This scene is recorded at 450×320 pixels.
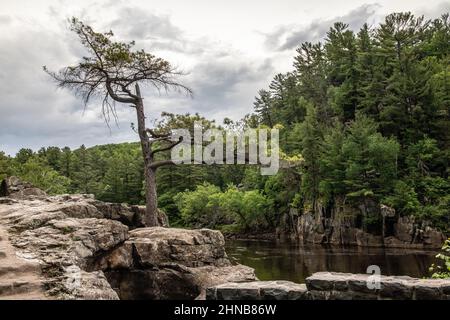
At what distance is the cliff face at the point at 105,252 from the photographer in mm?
8547

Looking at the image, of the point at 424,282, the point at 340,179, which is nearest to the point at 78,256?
the point at 424,282

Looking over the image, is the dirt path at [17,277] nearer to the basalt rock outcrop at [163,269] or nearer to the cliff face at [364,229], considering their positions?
the basalt rock outcrop at [163,269]

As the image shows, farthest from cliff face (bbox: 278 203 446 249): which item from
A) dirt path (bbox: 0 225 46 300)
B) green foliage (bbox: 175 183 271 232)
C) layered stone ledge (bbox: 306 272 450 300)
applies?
dirt path (bbox: 0 225 46 300)

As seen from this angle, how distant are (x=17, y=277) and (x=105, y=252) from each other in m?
3.47

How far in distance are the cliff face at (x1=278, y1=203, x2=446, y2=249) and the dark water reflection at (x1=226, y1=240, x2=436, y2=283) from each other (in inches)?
125

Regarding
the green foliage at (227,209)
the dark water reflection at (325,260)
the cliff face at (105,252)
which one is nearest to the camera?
the cliff face at (105,252)

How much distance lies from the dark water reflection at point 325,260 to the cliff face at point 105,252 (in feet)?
24.6

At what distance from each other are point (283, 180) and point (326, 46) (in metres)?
26.4

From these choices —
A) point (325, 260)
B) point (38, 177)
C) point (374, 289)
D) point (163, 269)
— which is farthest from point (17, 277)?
point (38, 177)

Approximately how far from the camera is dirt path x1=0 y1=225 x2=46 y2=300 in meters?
7.21

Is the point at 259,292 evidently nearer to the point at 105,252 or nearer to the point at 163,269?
the point at 163,269

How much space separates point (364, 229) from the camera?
132 feet

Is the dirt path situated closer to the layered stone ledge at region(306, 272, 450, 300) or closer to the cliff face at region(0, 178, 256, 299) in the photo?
the cliff face at region(0, 178, 256, 299)

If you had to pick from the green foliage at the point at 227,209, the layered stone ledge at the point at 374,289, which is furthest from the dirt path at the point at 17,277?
the green foliage at the point at 227,209
